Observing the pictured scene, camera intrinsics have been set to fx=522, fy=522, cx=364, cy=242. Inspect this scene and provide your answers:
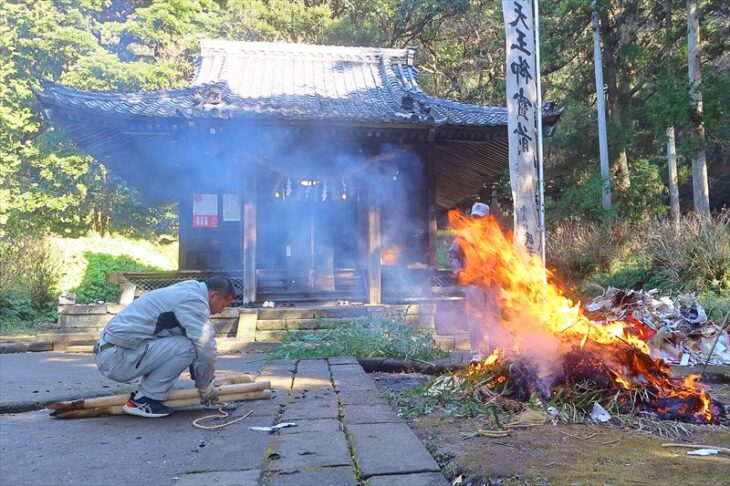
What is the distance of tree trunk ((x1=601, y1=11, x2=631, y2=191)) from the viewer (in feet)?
59.0

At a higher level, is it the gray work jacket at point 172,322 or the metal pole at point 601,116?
the metal pole at point 601,116

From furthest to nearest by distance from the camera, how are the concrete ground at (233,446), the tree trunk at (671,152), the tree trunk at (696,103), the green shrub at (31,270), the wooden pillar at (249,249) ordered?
1. the tree trunk at (671,152)
2. the tree trunk at (696,103)
3. the green shrub at (31,270)
4. the wooden pillar at (249,249)
5. the concrete ground at (233,446)

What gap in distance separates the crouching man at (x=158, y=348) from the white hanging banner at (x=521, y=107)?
111 inches

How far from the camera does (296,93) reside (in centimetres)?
1262

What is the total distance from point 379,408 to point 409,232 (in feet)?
28.5

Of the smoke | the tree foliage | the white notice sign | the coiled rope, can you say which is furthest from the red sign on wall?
the tree foliage

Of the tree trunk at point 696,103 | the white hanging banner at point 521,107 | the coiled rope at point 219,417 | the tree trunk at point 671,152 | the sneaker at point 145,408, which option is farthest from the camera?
the tree trunk at point 671,152

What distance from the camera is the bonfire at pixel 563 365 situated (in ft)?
13.2

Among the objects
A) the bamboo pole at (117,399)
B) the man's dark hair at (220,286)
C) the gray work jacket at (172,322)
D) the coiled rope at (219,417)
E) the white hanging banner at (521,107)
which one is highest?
the white hanging banner at (521,107)

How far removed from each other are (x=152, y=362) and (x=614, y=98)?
65.2 ft

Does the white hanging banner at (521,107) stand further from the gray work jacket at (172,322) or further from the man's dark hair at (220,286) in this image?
the gray work jacket at (172,322)

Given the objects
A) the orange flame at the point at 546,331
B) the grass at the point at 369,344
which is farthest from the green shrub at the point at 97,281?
the orange flame at the point at 546,331

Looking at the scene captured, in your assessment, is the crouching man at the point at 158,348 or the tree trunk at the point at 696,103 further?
the tree trunk at the point at 696,103

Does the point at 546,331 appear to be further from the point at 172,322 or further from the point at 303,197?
the point at 303,197
